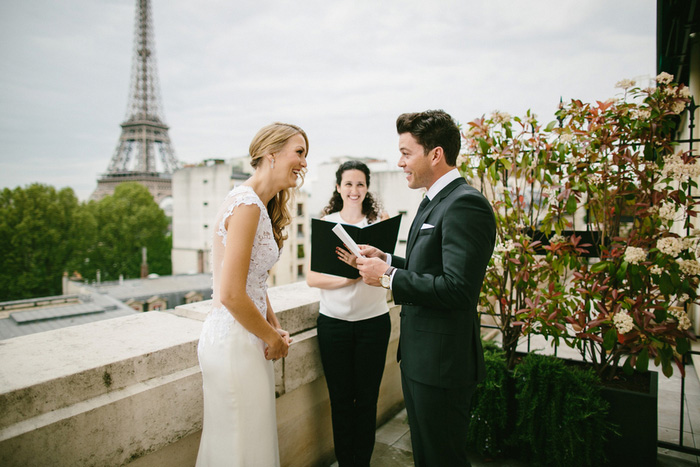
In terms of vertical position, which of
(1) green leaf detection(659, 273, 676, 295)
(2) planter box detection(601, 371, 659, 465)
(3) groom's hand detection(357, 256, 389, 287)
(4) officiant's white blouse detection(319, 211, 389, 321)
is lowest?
(2) planter box detection(601, 371, 659, 465)

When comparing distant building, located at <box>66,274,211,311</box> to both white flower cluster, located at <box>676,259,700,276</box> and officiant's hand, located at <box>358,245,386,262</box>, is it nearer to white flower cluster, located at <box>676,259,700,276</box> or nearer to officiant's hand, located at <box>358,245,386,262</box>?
officiant's hand, located at <box>358,245,386,262</box>

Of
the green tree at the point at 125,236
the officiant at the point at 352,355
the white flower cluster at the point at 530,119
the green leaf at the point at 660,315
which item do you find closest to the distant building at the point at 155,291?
the green tree at the point at 125,236

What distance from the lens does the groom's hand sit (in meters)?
1.79

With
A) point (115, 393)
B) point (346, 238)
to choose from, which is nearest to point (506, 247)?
point (346, 238)

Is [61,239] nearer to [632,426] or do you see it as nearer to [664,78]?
[632,426]

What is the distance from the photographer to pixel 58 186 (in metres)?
29.4

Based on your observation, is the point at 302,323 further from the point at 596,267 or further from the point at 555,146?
the point at 555,146

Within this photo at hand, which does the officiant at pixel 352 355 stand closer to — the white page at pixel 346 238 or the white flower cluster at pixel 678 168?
the white page at pixel 346 238

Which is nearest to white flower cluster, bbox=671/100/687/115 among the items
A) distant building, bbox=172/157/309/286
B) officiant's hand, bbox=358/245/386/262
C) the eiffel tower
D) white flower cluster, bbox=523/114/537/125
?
white flower cluster, bbox=523/114/537/125

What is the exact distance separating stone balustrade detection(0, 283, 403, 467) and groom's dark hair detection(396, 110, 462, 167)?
127 cm

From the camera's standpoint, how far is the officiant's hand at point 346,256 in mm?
1986

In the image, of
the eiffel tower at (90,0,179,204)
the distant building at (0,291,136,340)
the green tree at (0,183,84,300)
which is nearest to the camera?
the distant building at (0,291,136,340)

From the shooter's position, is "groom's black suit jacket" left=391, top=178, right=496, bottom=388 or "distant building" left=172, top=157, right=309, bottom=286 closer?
"groom's black suit jacket" left=391, top=178, right=496, bottom=388

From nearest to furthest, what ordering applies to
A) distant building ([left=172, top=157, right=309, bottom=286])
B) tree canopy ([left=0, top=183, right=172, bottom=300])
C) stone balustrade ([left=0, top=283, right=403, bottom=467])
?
stone balustrade ([left=0, top=283, right=403, bottom=467]), tree canopy ([left=0, top=183, right=172, bottom=300]), distant building ([left=172, top=157, right=309, bottom=286])
